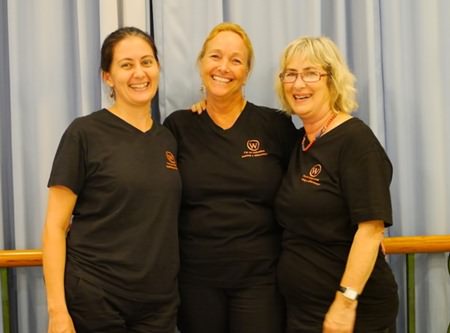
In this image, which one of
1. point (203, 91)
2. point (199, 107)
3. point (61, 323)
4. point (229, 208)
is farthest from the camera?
point (203, 91)

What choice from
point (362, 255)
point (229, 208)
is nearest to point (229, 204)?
point (229, 208)

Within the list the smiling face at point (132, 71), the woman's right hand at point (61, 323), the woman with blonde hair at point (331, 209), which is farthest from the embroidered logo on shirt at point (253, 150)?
the woman's right hand at point (61, 323)

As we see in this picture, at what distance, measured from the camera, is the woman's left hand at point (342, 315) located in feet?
4.36

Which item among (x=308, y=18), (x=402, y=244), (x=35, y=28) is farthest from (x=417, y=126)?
(x=35, y=28)

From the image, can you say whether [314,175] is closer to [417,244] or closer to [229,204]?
[229,204]

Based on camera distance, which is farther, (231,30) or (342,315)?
(231,30)

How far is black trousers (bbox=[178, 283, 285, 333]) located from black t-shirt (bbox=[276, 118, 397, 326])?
0.12 metres

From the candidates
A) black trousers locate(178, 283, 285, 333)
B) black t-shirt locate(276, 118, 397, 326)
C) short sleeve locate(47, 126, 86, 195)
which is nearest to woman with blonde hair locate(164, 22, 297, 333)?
black trousers locate(178, 283, 285, 333)

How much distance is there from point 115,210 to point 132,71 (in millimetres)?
389

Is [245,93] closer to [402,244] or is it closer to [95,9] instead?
[95,9]

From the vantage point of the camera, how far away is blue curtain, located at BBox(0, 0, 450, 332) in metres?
1.74

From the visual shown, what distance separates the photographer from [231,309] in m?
1.59

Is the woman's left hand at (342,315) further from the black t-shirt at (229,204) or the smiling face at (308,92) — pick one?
the smiling face at (308,92)

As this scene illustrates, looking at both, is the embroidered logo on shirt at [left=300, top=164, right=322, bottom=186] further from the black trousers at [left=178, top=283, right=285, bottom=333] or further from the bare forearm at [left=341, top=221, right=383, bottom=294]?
the black trousers at [left=178, top=283, right=285, bottom=333]
